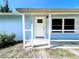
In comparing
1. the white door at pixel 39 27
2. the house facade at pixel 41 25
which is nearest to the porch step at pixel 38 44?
the house facade at pixel 41 25

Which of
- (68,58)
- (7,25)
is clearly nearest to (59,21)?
(7,25)

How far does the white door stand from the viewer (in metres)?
17.0

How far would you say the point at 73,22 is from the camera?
15.9 meters

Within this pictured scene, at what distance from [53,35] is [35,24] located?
2431 millimetres

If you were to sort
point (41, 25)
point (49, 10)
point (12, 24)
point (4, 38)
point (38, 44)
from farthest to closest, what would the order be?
point (41, 25), point (12, 24), point (38, 44), point (4, 38), point (49, 10)

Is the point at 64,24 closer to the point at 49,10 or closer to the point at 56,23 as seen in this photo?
the point at 56,23

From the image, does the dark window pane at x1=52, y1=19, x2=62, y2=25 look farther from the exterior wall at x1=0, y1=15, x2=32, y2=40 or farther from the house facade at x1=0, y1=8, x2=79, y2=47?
the exterior wall at x1=0, y1=15, x2=32, y2=40

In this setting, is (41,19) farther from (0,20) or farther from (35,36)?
(0,20)

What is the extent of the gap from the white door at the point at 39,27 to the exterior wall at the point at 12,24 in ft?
5.83

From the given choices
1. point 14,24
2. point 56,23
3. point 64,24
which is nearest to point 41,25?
point 56,23

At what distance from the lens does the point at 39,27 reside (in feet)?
56.1

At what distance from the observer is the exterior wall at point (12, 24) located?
1678cm

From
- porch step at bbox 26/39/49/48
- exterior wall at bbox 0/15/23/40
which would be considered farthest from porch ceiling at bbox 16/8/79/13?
exterior wall at bbox 0/15/23/40

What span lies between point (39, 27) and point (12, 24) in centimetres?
301
